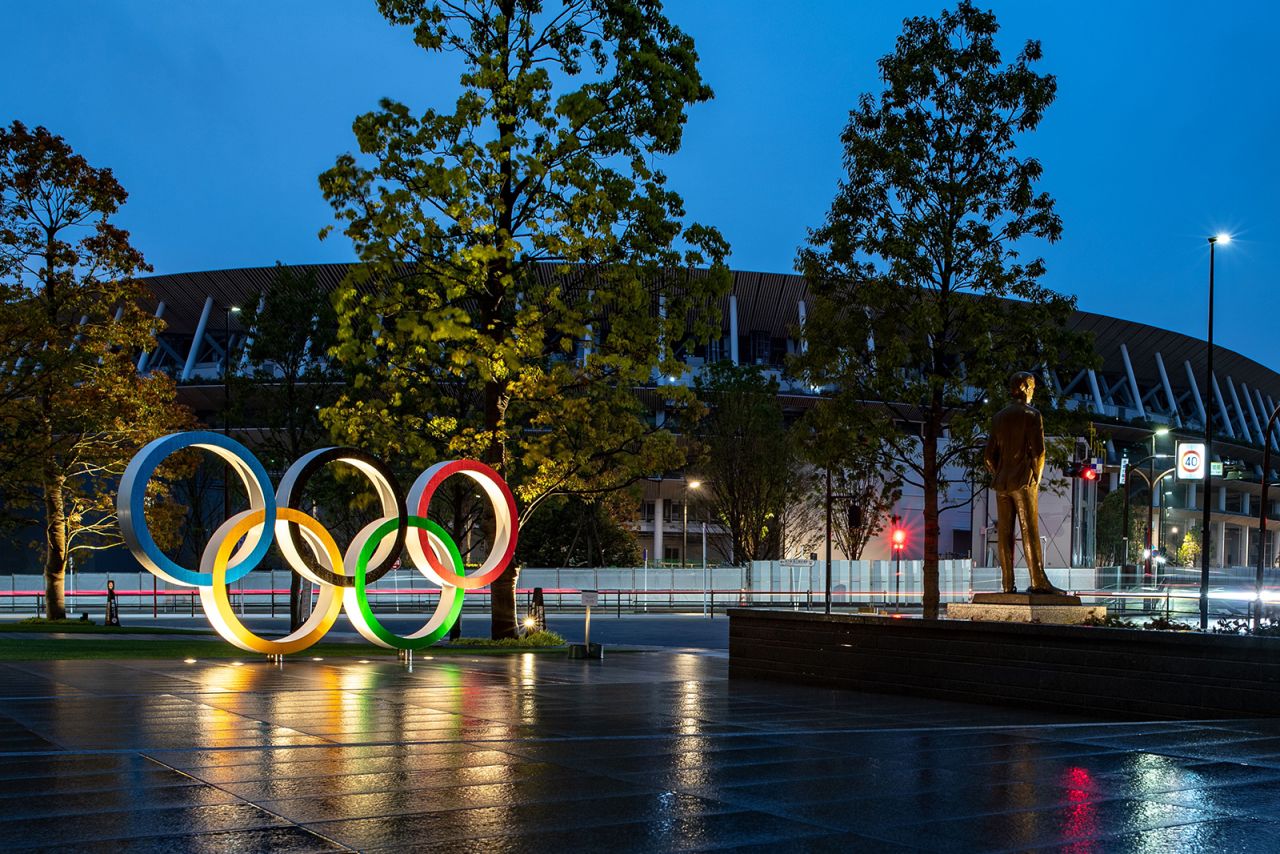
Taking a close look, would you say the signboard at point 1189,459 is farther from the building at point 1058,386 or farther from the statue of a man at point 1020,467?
the statue of a man at point 1020,467

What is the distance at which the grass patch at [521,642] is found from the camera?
83.6 feet

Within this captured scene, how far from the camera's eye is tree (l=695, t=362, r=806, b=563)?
2088 inches

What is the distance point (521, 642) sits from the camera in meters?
25.9

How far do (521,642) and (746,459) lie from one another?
92.1ft

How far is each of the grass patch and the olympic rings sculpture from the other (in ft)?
14.2

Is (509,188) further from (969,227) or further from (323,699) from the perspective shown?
(323,699)

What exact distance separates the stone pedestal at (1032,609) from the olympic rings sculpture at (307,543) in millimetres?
8801

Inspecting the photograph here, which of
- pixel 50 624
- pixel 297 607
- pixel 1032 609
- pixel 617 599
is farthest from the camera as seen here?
pixel 617 599

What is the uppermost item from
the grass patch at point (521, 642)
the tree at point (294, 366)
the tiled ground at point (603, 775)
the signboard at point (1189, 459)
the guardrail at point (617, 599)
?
the tree at point (294, 366)

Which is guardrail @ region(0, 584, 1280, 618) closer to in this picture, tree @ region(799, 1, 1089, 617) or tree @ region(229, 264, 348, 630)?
tree @ region(229, 264, 348, 630)

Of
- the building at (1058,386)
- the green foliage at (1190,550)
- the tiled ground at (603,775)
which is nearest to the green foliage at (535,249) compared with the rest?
the tiled ground at (603,775)

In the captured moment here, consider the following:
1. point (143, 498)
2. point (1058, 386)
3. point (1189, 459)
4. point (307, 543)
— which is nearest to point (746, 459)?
point (1058, 386)

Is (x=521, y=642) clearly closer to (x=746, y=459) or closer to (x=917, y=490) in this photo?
(x=746, y=459)

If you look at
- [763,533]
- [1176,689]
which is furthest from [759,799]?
[763,533]
